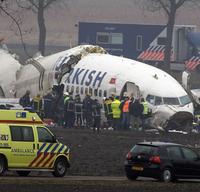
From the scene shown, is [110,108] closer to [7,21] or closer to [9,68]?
[9,68]

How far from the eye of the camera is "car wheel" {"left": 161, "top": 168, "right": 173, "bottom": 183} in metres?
38.6

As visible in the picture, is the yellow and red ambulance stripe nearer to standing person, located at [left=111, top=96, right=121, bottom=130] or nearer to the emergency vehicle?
the emergency vehicle

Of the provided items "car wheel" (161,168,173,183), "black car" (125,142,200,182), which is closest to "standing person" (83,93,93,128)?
"black car" (125,142,200,182)

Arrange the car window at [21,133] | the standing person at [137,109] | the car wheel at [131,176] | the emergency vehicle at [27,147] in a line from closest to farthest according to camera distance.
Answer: the emergency vehicle at [27,147] < the car window at [21,133] < the car wheel at [131,176] < the standing person at [137,109]

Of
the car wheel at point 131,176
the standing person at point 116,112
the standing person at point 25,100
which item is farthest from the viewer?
the standing person at point 25,100

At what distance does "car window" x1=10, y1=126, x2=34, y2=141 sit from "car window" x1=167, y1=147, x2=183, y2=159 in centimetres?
424

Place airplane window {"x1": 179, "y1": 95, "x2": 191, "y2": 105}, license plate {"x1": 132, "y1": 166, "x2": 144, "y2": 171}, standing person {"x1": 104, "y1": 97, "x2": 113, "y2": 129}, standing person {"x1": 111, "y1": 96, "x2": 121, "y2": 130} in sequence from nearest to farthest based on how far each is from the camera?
license plate {"x1": 132, "y1": 166, "x2": 144, "y2": 171} → standing person {"x1": 111, "y1": 96, "x2": 121, "y2": 130} → standing person {"x1": 104, "y1": 97, "x2": 113, "y2": 129} → airplane window {"x1": 179, "y1": 95, "x2": 191, "y2": 105}

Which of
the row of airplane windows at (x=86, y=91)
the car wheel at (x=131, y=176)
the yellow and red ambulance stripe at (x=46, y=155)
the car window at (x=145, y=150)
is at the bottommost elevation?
the car wheel at (x=131, y=176)

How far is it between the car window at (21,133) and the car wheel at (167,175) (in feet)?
13.8

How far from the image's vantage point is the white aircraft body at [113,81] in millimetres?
58938

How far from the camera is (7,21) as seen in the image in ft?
422

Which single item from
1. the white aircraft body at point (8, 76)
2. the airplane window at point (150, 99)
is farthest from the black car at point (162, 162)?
the white aircraft body at point (8, 76)

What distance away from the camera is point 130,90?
59.9 m

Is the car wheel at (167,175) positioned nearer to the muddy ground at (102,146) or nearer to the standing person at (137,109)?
the muddy ground at (102,146)
